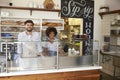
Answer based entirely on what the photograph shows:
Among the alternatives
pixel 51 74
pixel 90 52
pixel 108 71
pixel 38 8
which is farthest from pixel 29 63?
pixel 108 71

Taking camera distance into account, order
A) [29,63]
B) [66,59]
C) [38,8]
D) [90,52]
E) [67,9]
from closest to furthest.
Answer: [29,63], [66,59], [90,52], [38,8], [67,9]

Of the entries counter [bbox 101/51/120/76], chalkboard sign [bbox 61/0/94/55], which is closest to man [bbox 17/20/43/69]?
chalkboard sign [bbox 61/0/94/55]

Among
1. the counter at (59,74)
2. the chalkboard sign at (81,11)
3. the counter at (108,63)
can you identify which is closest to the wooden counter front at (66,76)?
the counter at (59,74)

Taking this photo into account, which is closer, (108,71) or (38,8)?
(38,8)

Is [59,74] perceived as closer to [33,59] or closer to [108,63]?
[33,59]

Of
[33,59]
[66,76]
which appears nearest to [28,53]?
[33,59]

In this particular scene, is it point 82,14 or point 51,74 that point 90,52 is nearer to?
point 51,74

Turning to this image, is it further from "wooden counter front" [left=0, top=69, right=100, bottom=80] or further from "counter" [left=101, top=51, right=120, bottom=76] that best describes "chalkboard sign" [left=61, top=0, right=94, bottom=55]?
"wooden counter front" [left=0, top=69, right=100, bottom=80]

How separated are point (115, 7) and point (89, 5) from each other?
1.05m

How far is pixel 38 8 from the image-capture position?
563 cm

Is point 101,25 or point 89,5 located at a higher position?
point 89,5

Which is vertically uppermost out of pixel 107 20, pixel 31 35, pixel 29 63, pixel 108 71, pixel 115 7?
pixel 115 7

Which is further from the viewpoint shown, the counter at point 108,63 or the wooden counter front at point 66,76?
the counter at point 108,63

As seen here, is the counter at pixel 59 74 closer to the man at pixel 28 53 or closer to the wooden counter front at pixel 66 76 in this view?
the wooden counter front at pixel 66 76
